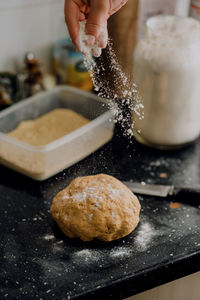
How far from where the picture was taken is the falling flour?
27.2 inches

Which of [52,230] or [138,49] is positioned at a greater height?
[138,49]

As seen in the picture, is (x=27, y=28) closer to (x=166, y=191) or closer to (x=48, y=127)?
(x=48, y=127)

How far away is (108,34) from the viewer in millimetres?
680

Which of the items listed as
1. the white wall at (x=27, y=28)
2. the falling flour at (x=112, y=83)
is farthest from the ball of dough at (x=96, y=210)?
the white wall at (x=27, y=28)

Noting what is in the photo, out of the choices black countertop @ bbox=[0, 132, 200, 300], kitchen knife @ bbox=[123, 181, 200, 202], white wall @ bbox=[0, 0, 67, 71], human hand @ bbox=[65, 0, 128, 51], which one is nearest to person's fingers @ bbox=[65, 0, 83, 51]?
human hand @ bbox=[65, 0, 128, 51]

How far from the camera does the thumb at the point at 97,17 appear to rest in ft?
2.13

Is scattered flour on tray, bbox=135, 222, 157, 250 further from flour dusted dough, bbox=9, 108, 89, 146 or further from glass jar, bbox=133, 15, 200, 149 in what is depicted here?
flour dusted dough, bbox=9, 108, 89, 146

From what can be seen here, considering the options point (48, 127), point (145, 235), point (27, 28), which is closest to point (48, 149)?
point (48, 127)

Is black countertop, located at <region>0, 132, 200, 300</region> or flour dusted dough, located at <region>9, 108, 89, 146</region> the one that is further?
flour dusted dough, located at <region>9, 108, 89, 146</region>

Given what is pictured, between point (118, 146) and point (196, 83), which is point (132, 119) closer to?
point (118, 146)

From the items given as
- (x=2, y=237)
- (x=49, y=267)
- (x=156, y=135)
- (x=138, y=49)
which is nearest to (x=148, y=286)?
(x=49, y=267)

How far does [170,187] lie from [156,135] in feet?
0.55

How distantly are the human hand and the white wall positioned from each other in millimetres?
551

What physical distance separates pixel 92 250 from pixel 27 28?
2.38 ft
